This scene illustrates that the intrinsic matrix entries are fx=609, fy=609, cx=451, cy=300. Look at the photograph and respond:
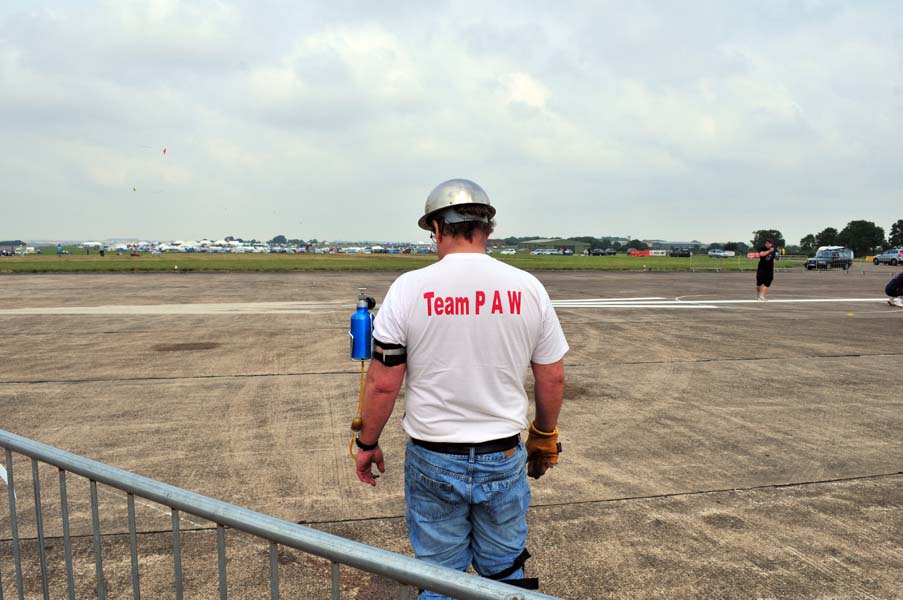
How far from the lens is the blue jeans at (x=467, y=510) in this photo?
237cm

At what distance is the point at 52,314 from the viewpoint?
566 inches

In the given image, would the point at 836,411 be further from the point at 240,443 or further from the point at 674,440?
the point at 240,443

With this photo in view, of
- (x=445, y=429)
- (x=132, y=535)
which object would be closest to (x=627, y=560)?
(x=445, y=429)

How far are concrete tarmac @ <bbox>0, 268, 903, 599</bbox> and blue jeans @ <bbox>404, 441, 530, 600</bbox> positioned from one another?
103 centimetres

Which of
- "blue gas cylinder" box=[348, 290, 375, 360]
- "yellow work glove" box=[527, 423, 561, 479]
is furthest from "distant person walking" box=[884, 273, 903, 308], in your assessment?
"yellow work glove" box=[527, 423, 561, 479]

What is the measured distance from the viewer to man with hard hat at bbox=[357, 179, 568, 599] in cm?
235

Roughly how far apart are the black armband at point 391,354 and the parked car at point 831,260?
50.8m

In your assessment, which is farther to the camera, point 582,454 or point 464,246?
point 582,454

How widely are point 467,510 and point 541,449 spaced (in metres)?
0.55

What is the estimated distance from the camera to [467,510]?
240cm

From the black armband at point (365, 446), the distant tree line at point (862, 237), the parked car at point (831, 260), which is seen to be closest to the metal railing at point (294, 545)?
the black armband at point (365, 446)

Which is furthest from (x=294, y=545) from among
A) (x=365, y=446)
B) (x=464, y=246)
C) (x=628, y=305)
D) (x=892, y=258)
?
(x=892, y=258)

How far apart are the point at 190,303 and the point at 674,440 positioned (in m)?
14.8

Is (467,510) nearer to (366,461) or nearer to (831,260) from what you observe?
(366,461)
